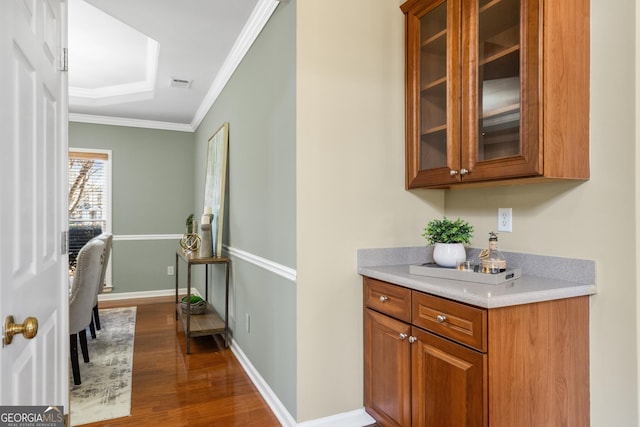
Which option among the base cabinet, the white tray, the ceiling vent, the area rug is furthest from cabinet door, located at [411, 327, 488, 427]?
the ceiling vent

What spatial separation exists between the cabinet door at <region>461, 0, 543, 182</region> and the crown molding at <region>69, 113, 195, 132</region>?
4833 mm

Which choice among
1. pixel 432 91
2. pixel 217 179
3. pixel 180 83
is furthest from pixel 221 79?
pixel 432 91

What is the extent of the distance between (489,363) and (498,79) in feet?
3.82

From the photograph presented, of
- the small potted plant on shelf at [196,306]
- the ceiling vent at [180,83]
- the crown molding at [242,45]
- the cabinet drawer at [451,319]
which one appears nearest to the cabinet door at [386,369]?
the cabinet drawer at [451,319]

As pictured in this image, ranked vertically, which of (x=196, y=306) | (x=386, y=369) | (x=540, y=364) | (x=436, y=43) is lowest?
(x=196, y=306)

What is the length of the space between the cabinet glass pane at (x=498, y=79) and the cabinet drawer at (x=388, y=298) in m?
0.72

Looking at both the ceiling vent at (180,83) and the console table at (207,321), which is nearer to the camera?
the console table at (207,321)

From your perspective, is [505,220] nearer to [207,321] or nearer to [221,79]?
[207,321]

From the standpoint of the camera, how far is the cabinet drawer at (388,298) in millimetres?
1834

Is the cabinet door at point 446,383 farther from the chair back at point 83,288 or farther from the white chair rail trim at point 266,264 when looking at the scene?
the chair back at point 83,288

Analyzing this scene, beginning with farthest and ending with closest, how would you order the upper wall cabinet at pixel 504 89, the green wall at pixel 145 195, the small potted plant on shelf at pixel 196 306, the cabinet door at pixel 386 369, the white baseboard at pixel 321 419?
the green wall at pixel 145 195
the small potted plant on shelf at pixel 196 306
the white baseboard at pixel 321 419
the cabinet door at pixel 386 369
the upper wall cabinet at pixel 504 89

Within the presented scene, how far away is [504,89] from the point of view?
5.51 feet

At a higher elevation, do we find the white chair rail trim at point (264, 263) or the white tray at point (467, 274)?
the white tray at point (467, 274)

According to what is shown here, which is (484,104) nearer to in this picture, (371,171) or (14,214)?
(371,171)
